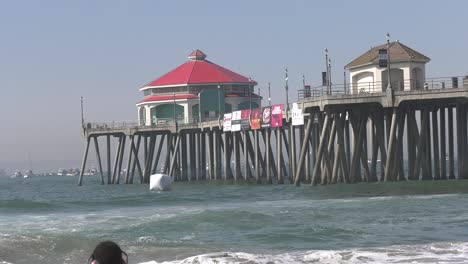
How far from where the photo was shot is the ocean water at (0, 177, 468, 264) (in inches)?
944

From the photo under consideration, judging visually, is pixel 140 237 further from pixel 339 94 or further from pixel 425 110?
pixel 425 110

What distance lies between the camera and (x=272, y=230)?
30.5 meters

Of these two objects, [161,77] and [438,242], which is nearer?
[438,242]

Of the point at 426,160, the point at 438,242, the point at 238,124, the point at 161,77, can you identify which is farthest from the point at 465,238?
the point at 161,77

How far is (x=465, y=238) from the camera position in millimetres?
26469

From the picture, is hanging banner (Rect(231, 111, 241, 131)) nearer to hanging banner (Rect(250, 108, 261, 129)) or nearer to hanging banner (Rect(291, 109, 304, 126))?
hanging banner (Rect(250, 108, 261, 129))

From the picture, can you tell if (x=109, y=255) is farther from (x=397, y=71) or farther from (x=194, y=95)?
(x=194, y=95)

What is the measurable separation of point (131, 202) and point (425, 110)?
1657 cm

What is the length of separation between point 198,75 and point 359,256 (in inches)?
3014

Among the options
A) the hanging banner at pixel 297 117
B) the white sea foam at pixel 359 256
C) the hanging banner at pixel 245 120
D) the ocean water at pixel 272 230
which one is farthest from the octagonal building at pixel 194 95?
the white sea foam at pixel 359 256

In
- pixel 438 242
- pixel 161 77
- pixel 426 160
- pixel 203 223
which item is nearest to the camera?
pixel 438 242

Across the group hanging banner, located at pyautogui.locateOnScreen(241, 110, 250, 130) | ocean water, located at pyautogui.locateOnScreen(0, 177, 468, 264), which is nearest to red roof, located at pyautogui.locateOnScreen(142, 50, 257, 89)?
hanging banner, located at pyautogui.locateOnScreen(241, 110, 250, 130)

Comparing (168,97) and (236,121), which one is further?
(168,97)

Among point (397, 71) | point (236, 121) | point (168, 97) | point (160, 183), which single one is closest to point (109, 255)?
point (397, 71)
